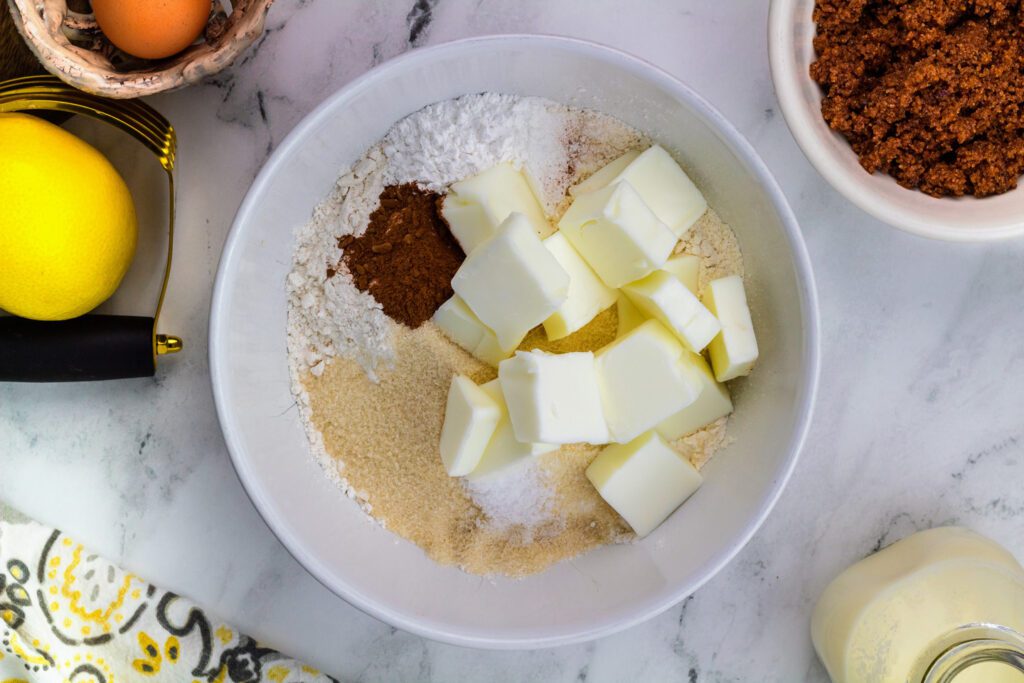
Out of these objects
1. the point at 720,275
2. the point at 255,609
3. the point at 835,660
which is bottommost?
the point at 835,660

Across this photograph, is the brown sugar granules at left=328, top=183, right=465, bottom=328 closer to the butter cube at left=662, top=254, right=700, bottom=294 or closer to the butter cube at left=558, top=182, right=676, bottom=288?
the butter cube at left=558, top=182, right=676, bottom=288

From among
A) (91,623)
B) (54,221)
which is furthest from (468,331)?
(91,623)

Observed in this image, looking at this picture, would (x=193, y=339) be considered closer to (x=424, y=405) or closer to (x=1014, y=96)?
(x=424, y=405)

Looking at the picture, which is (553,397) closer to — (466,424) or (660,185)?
(466,424)

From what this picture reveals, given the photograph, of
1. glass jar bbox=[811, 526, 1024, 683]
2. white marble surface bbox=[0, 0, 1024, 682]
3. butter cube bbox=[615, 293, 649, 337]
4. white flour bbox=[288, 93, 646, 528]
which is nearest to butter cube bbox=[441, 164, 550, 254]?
white flour bbox=[288, 93, 646, 528]

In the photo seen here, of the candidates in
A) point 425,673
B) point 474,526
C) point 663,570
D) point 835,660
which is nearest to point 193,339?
point 474,526

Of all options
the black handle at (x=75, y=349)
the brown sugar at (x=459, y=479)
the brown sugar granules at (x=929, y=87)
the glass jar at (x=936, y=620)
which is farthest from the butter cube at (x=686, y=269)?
the black handle at (x=75, y=349)
